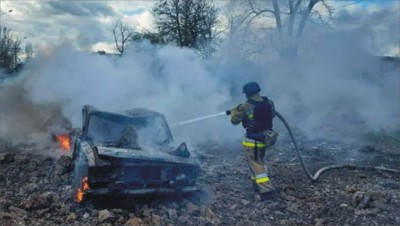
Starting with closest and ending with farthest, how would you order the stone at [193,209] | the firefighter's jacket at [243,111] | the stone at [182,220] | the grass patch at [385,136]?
1. the stone at [182,220]
2. the stone at [193,209]
3. the firefighter's jacket at [243,111]
4. the grass patch at [385,136]

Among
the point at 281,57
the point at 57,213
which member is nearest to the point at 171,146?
the point at 57,213

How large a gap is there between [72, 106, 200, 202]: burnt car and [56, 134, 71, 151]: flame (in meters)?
1.59

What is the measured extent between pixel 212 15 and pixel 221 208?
2302 centimetres

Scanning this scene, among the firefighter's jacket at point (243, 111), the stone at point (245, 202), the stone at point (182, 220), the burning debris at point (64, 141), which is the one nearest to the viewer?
the stone at point (182, 220)

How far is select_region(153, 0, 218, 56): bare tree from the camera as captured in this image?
26562 millimetres

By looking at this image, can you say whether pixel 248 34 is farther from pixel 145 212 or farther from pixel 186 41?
pixel 145 212

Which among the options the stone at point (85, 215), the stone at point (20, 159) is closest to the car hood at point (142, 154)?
the stone at point (85, 215)

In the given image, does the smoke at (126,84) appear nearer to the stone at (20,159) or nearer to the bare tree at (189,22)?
the stone at (20,159)

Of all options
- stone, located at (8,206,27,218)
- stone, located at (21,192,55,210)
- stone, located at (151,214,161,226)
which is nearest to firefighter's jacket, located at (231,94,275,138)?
stone, located at (151,214,161,226)

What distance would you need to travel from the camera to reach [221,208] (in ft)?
18.4

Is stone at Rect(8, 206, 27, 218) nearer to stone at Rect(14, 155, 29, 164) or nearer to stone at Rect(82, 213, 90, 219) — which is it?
stone at Rect(82, 213, 90, 219)

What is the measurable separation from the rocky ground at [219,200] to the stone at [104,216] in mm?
13

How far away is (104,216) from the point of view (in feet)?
15.7

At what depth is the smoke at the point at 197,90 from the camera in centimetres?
917
